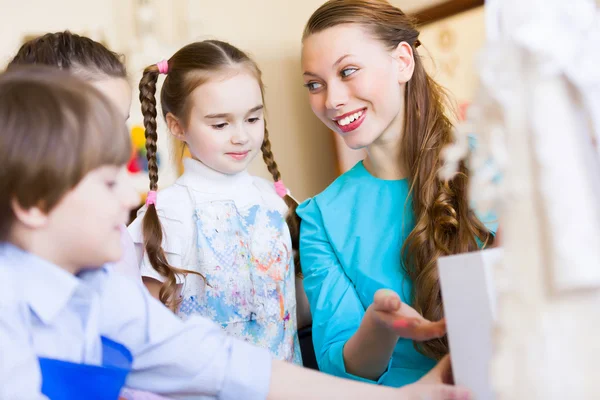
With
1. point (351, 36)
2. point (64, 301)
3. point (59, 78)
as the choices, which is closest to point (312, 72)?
point (351, 36)

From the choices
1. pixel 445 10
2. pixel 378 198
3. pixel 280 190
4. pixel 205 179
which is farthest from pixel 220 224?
pixel 445 10

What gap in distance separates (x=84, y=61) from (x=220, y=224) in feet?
1.49

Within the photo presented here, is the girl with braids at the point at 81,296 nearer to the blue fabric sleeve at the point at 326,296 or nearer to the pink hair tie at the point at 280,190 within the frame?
the blue fabric sleeve at the point at 326,296

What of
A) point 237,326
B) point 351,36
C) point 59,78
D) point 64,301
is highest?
point 351,36

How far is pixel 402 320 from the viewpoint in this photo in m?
0.93

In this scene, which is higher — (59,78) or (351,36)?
(351,36)

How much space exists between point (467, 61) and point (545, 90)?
211 centimetres

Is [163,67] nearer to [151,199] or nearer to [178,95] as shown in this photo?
[178,95]

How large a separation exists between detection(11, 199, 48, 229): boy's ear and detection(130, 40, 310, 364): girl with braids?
651 mm

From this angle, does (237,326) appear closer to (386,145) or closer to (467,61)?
(386,145)

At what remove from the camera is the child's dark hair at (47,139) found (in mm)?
771

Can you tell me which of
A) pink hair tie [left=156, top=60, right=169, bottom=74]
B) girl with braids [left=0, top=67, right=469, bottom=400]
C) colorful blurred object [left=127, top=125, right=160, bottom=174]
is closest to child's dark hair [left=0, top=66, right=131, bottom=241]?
girl with braids [left=0, top=67, right=469, bottom=400]

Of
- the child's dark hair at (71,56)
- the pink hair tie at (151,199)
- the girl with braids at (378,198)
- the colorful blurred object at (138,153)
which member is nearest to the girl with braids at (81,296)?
the girl with braids at (378,198)

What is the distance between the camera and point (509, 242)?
610mm
